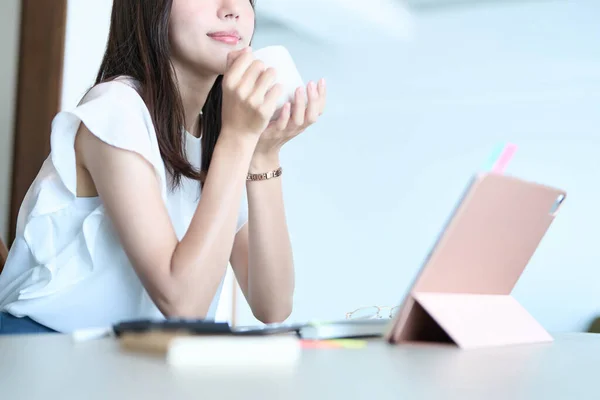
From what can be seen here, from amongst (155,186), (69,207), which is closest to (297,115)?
(155,186)

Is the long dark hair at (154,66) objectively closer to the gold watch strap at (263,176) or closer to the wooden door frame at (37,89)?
the gold watch strap at (263,176)

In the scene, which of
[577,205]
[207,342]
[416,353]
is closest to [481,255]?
[416,353]

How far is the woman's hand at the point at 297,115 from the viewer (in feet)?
3.38

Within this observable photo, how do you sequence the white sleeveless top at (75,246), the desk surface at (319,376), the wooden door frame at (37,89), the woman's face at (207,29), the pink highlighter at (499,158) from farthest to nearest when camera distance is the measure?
the wooden door frame at (37,89) < the woman's face at (207,29) < the white sleeveless top at (75,246) < the pink highlighter at (499,158) < the desk surface at (319,376)

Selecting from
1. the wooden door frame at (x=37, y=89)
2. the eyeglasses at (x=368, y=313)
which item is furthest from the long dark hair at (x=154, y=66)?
the wooden door frame at (x=37, y=89)

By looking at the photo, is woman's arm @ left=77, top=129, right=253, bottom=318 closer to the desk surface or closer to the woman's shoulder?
the woman's shoulder

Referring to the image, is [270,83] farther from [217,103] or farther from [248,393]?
[248,393]

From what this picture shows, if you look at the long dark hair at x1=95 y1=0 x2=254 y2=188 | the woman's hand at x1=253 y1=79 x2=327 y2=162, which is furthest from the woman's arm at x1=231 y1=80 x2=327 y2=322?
the long dark hair at x1=95 y1=0 x2=254 y2=188

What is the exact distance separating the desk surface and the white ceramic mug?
1.71ft

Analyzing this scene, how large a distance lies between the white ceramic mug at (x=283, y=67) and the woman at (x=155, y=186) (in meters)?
0.01

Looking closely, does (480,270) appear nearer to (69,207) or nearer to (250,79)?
(250,79)

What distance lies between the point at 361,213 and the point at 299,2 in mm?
1694

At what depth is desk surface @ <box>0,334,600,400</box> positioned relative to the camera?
1.07 ft

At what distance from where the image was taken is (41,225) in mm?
1016
